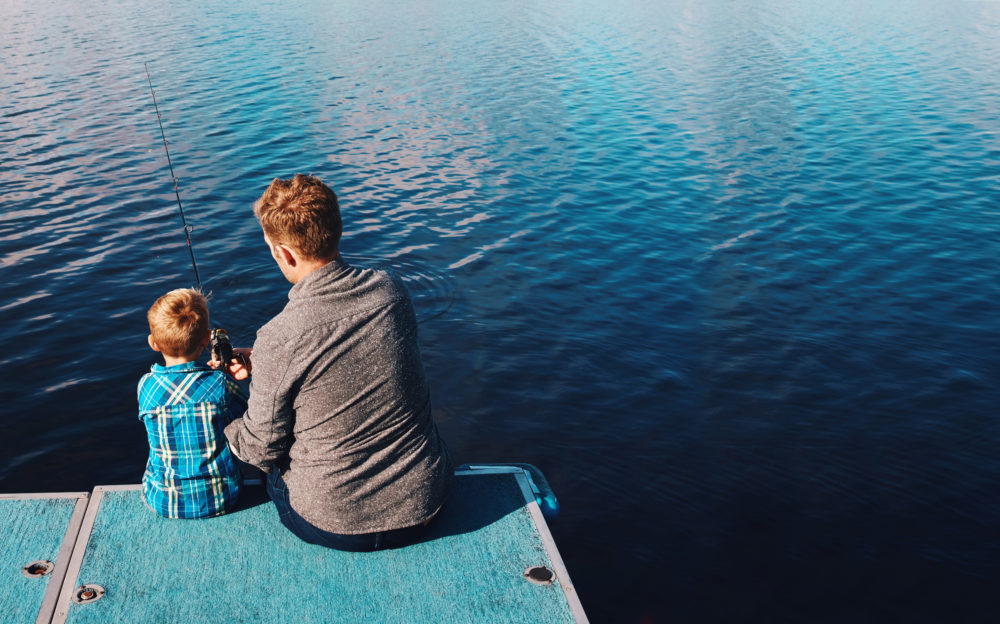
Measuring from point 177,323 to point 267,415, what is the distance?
593mm

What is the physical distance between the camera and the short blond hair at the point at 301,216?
2.67m

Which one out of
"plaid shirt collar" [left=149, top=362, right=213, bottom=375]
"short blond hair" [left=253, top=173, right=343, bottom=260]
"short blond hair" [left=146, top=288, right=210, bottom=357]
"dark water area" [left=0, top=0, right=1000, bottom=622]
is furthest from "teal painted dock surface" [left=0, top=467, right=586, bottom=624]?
"dark water area" [left=0, top=0, right=1000, bottom=622]

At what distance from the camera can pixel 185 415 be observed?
3084mm

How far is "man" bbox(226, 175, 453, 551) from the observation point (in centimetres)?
267

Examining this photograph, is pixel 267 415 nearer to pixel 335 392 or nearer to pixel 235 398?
pixel 335 392

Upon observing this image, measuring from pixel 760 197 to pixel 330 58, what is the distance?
48.0ft

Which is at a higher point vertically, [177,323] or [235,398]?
[177,323]

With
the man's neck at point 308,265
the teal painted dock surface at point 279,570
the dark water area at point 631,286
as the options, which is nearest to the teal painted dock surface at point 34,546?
the teal painted dock surface at point 279,570

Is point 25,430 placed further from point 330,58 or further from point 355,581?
point 330,58

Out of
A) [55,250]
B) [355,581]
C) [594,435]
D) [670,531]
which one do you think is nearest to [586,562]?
[670,531]

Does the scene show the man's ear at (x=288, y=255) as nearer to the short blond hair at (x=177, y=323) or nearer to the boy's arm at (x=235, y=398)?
the short blond hair at (x=177, y=323)

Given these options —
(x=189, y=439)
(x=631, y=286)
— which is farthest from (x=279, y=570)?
(x=631, y=286)

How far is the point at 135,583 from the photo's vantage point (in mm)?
2918

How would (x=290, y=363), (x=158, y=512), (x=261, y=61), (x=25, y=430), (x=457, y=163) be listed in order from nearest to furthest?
1. (x=290, y=363)
2. (x=158, y=512)
3. (x=25, y=430)
4. (x=457, y=163)
5. (x=261, y=61)
